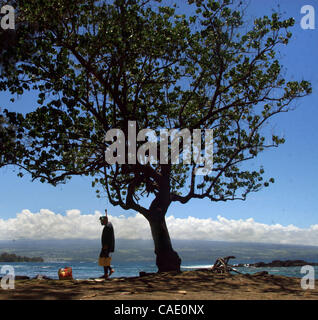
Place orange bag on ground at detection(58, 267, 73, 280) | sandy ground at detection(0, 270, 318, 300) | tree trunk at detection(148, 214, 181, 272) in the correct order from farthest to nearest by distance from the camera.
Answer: tree trunk at detection(148, 214, 181, 272) → orange bag on ground at detection(58, 267, 73, 280) → sandy ground at detection(0, 270, 318, 300)

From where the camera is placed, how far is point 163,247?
61.2 ft

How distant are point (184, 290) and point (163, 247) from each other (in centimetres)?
724

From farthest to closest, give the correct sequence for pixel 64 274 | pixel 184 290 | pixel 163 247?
pixel 163 247 → pixel 64 274 → pixel 184 290

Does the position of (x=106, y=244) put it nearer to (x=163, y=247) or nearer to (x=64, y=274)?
(x=64, y=274)

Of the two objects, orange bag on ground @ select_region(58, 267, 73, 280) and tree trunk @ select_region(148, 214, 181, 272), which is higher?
tree trunk @ select_region(148, 214, 181, 272)

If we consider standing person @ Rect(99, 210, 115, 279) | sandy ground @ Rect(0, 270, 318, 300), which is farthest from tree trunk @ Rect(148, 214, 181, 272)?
standing person @ Rect(99, 210, 115, 279)

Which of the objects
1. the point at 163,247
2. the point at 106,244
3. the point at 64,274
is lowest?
the point at 64,274

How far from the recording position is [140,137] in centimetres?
1856

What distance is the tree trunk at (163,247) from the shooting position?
1838 centimetres

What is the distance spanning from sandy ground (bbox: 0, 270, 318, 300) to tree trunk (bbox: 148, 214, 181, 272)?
2.29 meters

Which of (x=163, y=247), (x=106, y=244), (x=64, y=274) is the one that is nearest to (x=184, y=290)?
(x=106, y=244)

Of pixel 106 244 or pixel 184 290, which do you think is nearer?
pixel 184 290

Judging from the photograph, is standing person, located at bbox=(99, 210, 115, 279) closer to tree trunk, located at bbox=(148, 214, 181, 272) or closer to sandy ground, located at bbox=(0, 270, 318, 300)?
sandy ground, located at bbox=(0, 270, 318, 300)

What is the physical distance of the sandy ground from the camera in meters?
9.90
